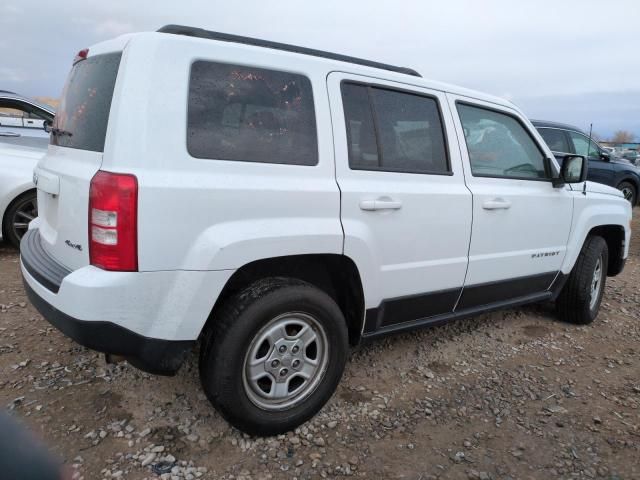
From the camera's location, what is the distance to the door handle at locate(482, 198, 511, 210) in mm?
3197

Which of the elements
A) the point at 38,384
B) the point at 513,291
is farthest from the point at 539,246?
the point at 38,384

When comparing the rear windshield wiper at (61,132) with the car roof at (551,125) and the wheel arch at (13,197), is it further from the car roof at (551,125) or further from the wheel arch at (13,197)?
the car roof at (551,125)

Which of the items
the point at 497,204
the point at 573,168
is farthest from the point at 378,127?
the point at 573,168

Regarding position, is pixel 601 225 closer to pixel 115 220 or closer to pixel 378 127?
pixel 378 127

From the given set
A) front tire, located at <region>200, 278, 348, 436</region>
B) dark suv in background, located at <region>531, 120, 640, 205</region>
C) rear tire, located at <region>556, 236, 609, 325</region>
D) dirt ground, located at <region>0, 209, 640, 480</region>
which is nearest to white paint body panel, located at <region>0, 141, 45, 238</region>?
dirt ground, located at <region>0, 209, 640, 480</region>

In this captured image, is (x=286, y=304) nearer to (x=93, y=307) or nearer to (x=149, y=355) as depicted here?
(x=149, y=355)

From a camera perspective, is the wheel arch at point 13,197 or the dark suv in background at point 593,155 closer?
the wheel arch at point 13,197

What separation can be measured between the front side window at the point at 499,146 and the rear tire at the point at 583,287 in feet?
3.30

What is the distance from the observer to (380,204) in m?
2.66

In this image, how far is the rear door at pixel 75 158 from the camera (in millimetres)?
2158

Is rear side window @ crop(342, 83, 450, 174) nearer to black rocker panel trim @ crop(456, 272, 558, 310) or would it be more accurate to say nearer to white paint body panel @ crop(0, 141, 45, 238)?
black rocker panel trim @ crop(456, 272, 558, 310)

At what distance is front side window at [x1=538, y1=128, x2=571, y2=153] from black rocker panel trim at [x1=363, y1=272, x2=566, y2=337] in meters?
5.57

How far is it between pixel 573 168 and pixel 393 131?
1.70 metres

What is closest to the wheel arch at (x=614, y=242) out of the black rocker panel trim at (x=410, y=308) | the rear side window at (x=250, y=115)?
the black rocker panel trim at (x=410, y=308)
